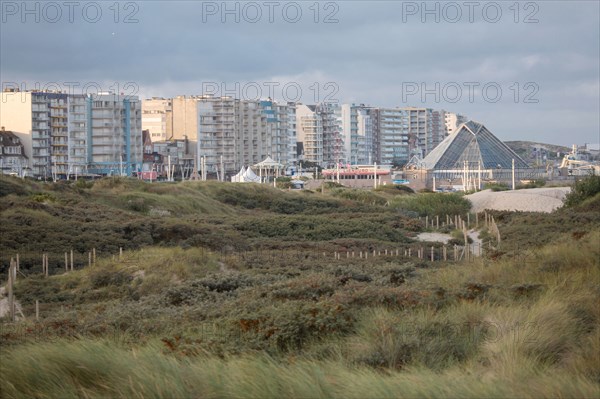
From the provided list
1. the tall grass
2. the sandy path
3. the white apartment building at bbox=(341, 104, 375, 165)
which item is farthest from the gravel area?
the white apartment building at bbox=(341, 104, 375, 165)

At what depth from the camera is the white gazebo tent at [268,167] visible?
120 meters

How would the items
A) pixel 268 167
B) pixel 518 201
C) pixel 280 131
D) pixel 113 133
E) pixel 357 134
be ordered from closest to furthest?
pixel 518 201 → pixel 113 133 → pixel 268 167 → pixel 280 131 → pixel 357 134

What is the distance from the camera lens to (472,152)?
13225cm

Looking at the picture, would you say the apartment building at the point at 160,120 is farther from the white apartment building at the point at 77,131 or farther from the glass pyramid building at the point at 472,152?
the glass pyramid building at the point at 472,152

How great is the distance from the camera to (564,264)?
13.8 meters

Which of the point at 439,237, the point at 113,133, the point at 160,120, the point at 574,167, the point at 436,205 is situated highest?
the point at 160,120

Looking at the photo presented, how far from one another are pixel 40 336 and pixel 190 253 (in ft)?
47.6

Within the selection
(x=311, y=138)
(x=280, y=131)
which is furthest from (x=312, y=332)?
(x=311, y=138)

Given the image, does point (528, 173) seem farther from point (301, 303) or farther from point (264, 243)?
point (301, 303)

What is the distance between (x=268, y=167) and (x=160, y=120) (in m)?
25.9

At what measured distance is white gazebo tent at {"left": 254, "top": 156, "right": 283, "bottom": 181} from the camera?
392 ft

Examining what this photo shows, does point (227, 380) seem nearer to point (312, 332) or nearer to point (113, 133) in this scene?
point (312, 332)

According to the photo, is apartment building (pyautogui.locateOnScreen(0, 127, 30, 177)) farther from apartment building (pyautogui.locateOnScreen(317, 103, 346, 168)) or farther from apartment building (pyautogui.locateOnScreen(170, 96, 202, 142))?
apartment building (pyautogui.locateOnScreen(317, 103, 346, 168))

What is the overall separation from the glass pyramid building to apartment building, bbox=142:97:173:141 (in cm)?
3924
